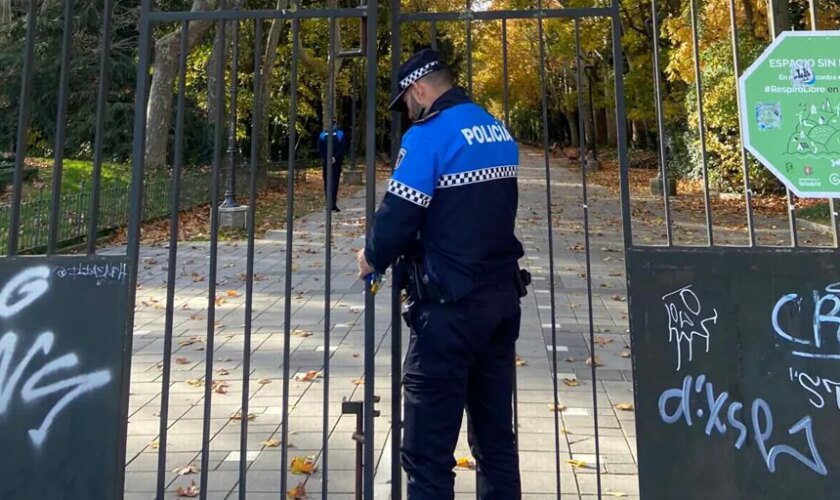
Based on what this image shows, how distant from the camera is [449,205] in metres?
2.98

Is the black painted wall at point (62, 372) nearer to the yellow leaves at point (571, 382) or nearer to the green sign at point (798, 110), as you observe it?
the green sign at point (798, 110)

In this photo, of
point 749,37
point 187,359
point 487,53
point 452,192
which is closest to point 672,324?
point 452,192

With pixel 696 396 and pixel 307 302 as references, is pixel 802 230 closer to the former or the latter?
pixel 307 302

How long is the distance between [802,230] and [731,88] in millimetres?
3118

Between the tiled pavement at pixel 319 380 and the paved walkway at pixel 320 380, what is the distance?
0.04 feet

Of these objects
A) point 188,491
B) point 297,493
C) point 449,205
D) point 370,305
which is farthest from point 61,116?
point 297,493

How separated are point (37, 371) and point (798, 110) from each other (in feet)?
12.6

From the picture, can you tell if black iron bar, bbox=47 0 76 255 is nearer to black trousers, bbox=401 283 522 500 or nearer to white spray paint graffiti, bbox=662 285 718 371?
black trousers, bbox=401 283 522 500

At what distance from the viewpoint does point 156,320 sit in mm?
8180

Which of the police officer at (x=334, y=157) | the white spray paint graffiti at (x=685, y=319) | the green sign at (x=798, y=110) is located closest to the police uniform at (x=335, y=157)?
the police officer at (x=334, y=157)

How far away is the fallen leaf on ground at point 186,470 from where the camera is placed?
14.1 feet

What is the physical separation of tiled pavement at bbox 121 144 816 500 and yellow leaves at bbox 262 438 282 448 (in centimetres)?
4

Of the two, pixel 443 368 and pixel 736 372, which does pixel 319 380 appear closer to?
pixel 443 368

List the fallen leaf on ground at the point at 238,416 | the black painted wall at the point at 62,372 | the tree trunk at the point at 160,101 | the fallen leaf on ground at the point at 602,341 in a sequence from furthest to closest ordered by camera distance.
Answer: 1. the tree trunk at the point at 160,101
2. the fallen leaf on ground at the point at 602,341
3. the fallen leaf on ground at the point at 238,416
4. the black painted wall at the point at 62,372
